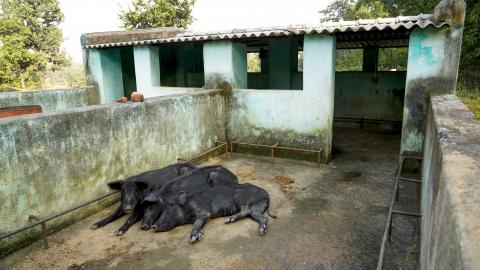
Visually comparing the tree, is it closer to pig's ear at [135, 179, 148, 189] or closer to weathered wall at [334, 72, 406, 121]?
weathered wall at [334, 72, 406, 121]

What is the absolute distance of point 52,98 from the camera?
9695 mm

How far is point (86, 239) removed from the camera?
4770mm

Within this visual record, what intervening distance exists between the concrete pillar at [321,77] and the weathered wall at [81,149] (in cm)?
276

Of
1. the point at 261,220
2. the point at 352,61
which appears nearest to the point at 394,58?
the point at 352,61

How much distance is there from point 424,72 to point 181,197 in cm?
540

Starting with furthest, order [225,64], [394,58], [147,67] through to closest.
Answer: [394,58] → [147,67] → [225,64]

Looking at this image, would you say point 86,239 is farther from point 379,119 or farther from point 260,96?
point 379,119

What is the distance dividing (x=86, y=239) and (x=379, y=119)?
10839 mm

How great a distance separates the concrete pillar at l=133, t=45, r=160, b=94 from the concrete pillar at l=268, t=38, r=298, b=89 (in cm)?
471

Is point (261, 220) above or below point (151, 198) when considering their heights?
below

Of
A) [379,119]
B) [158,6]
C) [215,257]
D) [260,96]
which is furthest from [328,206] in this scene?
[158,6]

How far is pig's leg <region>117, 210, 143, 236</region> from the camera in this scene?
Answer: 490cm

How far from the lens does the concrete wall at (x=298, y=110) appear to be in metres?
7.60

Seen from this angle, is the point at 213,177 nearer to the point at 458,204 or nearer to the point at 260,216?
the point at 260,216
